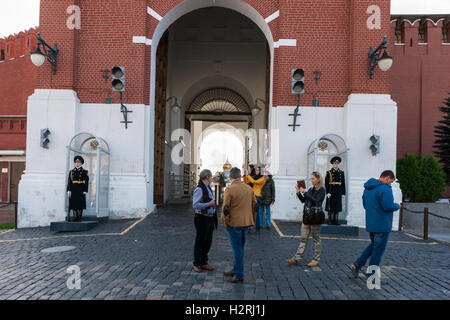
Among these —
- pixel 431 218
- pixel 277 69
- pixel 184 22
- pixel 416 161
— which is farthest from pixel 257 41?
pixel 431 218

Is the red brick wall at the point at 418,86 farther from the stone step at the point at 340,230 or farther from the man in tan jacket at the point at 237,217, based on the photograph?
the man in tan jacket at the point at 237,217

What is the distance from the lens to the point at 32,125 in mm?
11617

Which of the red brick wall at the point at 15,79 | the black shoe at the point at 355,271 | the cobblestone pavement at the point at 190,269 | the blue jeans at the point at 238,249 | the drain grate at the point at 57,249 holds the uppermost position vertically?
the red brick wall at the point at 15,79

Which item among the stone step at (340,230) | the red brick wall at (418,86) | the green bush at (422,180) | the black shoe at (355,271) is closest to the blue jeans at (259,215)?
the stone step at (340,230)

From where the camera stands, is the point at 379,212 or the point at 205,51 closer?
the point at 379,212

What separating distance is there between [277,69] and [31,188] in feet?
28.7

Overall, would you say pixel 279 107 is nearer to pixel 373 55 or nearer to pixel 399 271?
pixel 373 55

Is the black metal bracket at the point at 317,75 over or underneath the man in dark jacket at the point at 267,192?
over

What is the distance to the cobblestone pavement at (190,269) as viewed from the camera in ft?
15.7

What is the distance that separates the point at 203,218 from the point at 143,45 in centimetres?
814

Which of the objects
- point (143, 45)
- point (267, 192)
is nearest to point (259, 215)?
point (267, 192)

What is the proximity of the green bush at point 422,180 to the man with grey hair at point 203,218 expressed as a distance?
41.1 feet

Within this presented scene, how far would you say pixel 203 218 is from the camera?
5.76m

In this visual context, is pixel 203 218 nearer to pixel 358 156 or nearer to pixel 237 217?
pixel 237 217
